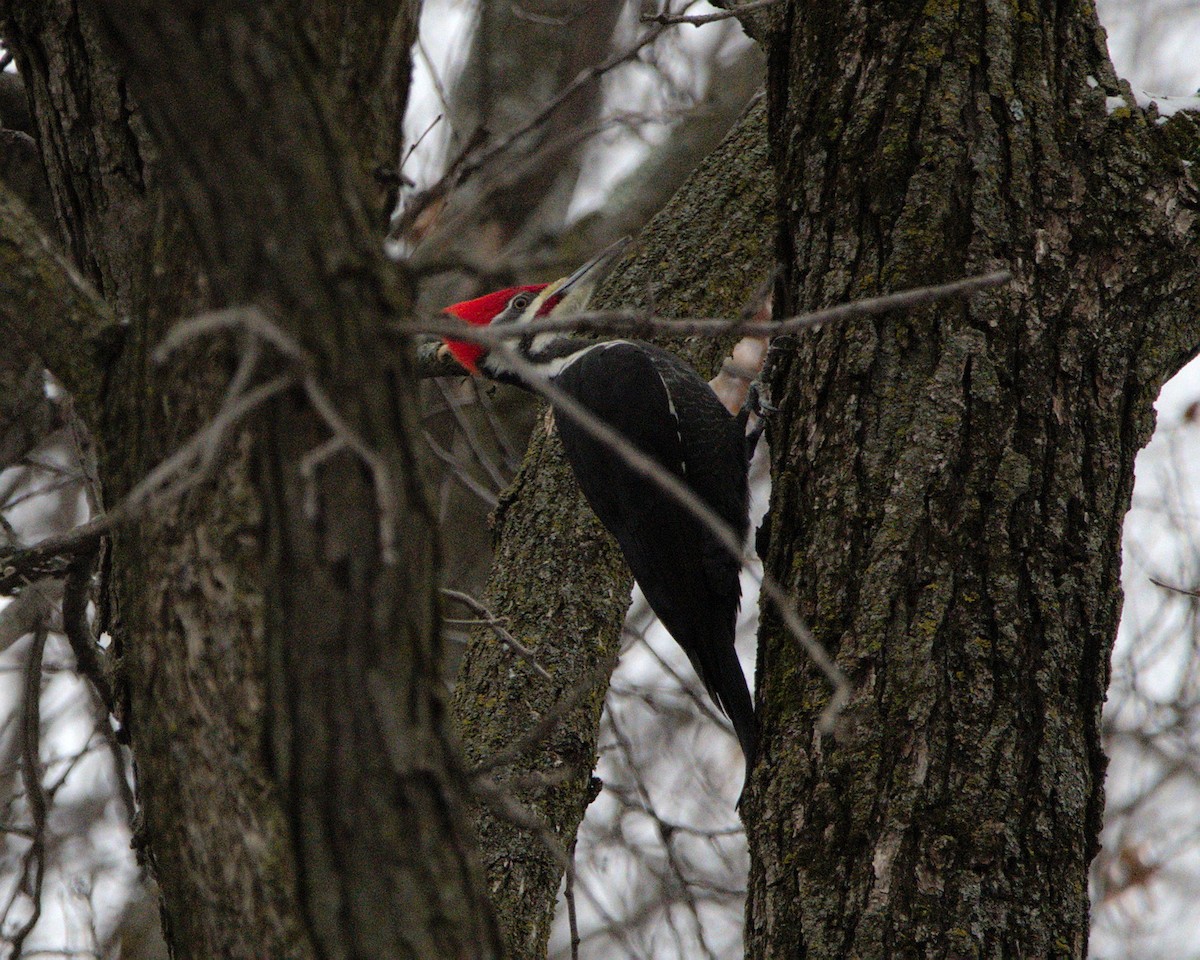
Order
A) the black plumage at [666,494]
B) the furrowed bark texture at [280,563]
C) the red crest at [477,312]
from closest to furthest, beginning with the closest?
the furrowed bark texture at [280,563] < the black plumage at [666,494] < the red crest at [477,312]

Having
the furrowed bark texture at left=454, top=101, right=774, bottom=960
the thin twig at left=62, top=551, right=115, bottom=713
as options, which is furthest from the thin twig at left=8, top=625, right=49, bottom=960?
the furrowed bark texture at left=454, top=101, right=774, bottom=960

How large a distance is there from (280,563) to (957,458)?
51.3 inches

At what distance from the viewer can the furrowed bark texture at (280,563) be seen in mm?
1076

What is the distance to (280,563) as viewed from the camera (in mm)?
1156

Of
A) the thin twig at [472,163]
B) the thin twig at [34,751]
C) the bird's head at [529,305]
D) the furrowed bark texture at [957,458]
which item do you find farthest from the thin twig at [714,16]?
the thin twig at [34,751]

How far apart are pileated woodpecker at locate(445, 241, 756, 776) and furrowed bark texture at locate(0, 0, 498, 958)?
180cm

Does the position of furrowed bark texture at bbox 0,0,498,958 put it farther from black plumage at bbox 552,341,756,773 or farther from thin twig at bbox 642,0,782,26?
black plumage at bbox 552,341,756,773

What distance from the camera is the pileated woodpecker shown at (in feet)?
10.3

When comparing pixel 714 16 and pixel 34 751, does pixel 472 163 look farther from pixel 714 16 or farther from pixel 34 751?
pixel 34 751

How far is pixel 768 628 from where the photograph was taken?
2305 mm

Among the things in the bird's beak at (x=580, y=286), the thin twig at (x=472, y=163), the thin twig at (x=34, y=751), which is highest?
the bird's beak at (x=580, y=286)

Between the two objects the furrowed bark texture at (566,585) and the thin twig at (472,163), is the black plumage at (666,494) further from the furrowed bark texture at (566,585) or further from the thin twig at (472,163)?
the thin twig at (472,163)

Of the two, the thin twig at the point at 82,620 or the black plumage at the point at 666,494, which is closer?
the thin twig at the point at 82,620

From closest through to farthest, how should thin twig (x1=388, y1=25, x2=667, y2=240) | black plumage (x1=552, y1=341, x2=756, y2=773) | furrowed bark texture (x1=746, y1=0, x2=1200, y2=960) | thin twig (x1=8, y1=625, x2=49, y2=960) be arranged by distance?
1. thin twig (x1=388, y1=25, x2=667, y2=240)
2. furrowed bark texture (x1=746, y1=0, x2=1200, y2=960)
3. thin twig (x1=8, y1=625, x2=49, y2=960)
4. black plumage (x1=552, y1=341, x2=756, y2=773)
